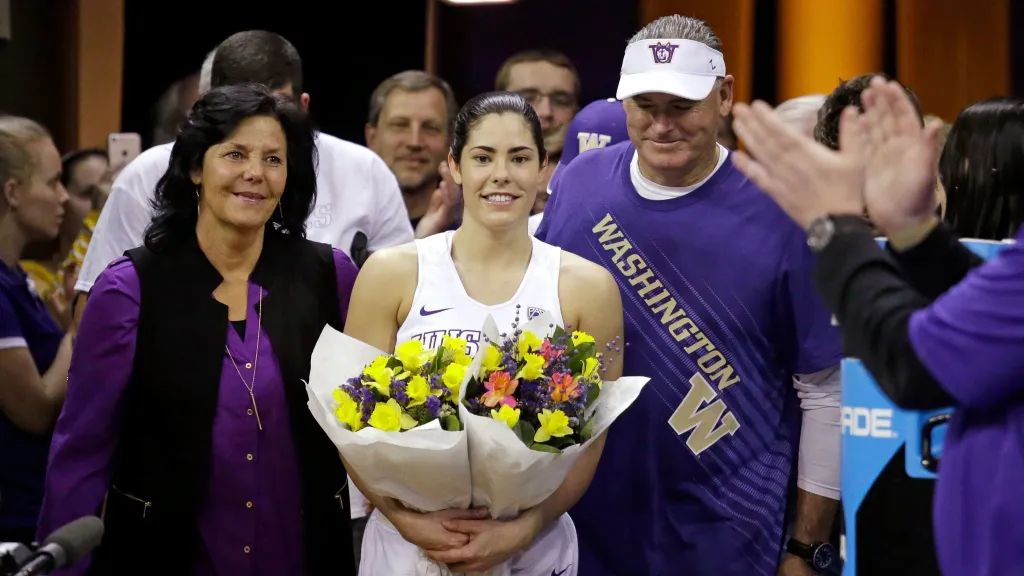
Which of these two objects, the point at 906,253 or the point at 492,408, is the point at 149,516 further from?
the point at 906,253

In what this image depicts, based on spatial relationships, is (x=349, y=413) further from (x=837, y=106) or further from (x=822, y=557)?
(x=837, y=106)

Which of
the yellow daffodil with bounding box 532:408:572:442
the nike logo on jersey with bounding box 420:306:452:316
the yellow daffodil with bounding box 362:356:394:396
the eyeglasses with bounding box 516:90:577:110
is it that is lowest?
the yellow daffodil with bounding box 532:408:572:442

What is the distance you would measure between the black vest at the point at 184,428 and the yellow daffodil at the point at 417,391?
0.55 metres

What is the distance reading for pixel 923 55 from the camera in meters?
5.62

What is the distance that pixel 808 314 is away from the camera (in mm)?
3045

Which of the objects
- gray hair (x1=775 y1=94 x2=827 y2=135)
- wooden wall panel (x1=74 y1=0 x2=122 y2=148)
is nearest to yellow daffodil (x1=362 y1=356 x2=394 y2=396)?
gray hair (x1=775 y1=94 x2=827 y2=135)

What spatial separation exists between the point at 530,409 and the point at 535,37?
4.70 metres

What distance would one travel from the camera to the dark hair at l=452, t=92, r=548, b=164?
298 centimetres

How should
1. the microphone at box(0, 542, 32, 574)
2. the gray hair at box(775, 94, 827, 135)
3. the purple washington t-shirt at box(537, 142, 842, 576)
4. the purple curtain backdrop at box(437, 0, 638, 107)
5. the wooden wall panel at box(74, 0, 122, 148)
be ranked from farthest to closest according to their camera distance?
the purple curtain backdrop at box(437, 0, 638, 107), the wooden wall panel at box(74, 0, 122, 148), the gray hair at box(775, 94, 827, 135), the purple washington t-shirt at box(537, 142, 842, 576), the microphone at box(0, 542, 32, 574)

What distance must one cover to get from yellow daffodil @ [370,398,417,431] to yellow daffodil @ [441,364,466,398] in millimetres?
95

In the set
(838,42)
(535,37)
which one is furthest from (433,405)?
(535,37)

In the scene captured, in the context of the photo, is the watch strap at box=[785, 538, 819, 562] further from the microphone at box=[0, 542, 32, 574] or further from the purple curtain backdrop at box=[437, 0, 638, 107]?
the purple curtain backdrop at box=[437, 0, 638, 107]

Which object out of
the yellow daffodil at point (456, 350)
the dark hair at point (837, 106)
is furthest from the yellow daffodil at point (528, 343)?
the dark hair at point (837, 106)

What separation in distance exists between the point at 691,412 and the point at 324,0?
4581mm
